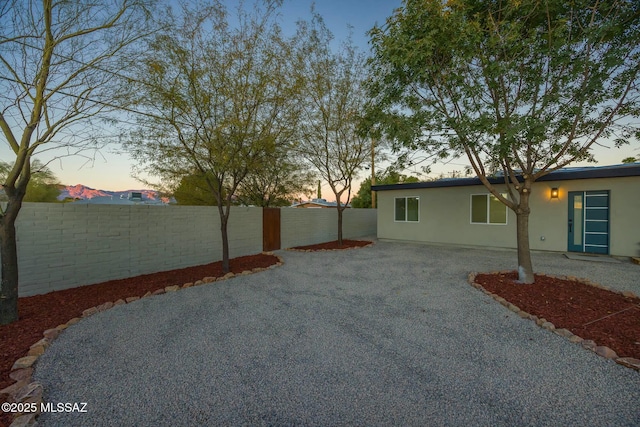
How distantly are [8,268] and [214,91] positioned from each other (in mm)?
3685

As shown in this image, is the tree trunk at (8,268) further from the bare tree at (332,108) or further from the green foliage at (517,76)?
the bare tree at (332,108)

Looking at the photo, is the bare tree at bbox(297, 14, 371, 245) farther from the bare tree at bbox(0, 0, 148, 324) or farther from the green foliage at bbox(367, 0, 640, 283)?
the bare tree at bbox(0, 0, 148, 324)

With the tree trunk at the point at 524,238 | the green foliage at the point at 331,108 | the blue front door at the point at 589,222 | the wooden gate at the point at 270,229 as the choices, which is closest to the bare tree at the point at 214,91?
the green foliage at the point at 331,108

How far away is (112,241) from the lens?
4.86 meters

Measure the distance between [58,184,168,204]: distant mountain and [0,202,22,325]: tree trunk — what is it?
437 centimetres

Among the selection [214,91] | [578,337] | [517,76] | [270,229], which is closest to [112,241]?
[214,91]

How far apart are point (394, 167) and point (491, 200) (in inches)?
197

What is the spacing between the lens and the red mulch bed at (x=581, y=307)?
279 centimetres

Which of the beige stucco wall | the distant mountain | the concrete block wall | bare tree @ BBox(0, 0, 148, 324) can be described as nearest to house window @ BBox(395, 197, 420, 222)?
the beige stucco wall

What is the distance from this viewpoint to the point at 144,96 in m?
4.25

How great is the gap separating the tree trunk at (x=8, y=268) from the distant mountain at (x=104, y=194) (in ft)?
14.4

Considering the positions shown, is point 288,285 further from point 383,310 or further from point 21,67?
point 21,67

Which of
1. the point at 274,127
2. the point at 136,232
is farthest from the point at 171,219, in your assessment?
the point at 274,127

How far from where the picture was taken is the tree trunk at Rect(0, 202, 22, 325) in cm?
301
